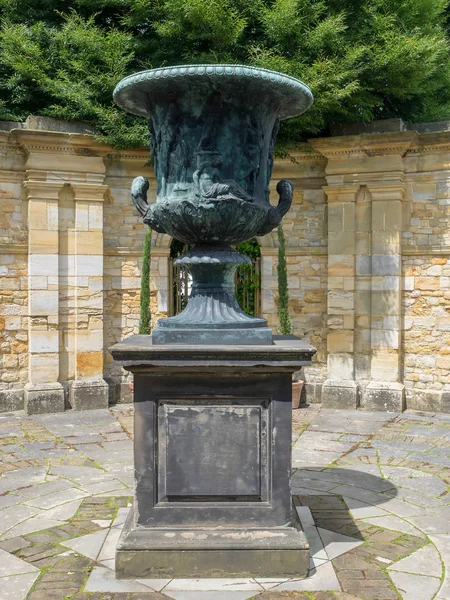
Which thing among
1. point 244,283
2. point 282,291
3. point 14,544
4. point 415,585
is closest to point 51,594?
point 14,544

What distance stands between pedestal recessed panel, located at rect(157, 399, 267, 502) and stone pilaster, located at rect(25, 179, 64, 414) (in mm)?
4834

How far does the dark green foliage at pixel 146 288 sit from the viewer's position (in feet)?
26.0

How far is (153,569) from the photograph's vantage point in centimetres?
321

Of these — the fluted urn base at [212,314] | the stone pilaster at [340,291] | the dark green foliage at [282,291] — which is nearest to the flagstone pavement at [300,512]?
the stone pilaster at [340,291]

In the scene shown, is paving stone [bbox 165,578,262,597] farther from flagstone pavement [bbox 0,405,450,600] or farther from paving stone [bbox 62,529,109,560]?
paving stone [bbox 62,529,109,560]

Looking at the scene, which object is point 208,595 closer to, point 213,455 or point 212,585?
point 212,585

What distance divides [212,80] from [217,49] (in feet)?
15.2

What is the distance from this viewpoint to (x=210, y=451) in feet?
11.0

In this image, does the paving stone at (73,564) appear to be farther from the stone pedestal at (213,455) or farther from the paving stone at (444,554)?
the paving stone at (444,554)

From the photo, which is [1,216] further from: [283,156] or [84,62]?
[283,156]

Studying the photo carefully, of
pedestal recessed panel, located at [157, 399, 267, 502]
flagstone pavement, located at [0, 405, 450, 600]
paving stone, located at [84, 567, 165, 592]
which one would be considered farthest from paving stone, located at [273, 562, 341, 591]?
paving stone, located at [84, 567, 165, 592]

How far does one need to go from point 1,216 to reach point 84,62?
2.26m

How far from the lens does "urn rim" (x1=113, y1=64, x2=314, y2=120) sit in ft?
10.3

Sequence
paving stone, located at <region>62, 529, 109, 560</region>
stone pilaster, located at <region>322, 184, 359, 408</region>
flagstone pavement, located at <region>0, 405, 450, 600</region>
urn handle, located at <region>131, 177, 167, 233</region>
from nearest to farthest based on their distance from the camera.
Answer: flagstone pavement, located at <region>0, 405, 450, 600</region>, paving stone, located at <region>62, 529, 109, 560</region>, urn handle, located at <region>131, 177, 167, 233</region>, stone pilaster, located at <region>322, 184, 359, 408</region>
